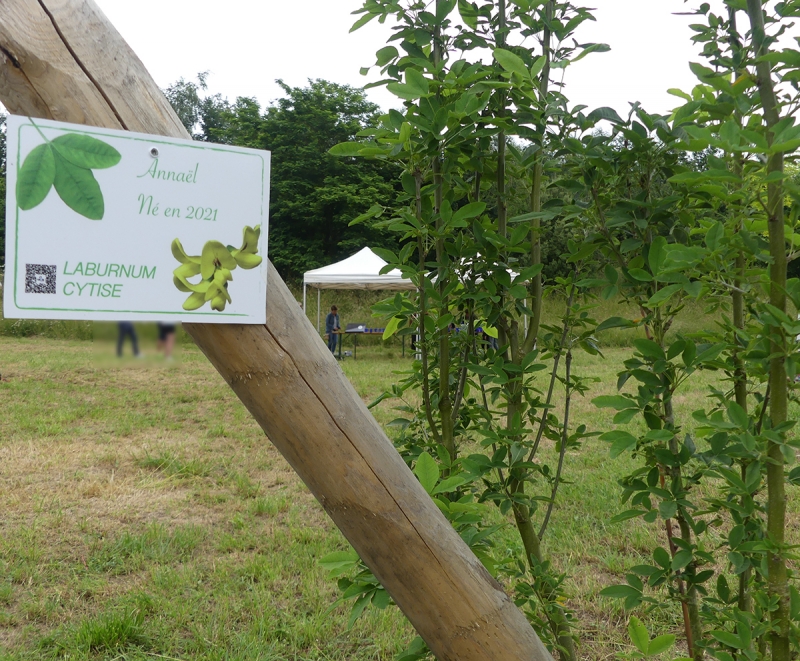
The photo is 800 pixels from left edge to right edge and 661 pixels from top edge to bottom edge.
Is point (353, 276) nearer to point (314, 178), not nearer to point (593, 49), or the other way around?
point (593, 49)

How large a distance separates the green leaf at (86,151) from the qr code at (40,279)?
0.44 feet

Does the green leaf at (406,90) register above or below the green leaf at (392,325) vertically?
above

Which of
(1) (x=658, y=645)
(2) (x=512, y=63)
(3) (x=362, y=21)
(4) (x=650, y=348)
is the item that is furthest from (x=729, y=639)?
(3) (x=362, y=21)

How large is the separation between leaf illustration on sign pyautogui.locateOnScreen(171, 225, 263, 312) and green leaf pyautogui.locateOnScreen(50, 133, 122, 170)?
5.0 inches

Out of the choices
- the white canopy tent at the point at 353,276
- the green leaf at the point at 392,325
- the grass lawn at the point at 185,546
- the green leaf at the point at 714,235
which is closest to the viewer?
the green leaf at the point at 714,235

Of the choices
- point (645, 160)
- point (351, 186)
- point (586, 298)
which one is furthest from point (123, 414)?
point (351, 186)

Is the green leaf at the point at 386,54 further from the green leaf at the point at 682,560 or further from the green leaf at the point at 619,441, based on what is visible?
the green leaf at the point at 682,560

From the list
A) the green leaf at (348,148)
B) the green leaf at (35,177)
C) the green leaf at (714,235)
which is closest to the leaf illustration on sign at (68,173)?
the green leaf at (35,177)

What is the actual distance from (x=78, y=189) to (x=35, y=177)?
49mm

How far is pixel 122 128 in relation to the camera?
823 millimetres

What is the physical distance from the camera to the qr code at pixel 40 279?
0.75 metres

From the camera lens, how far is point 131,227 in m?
0.80

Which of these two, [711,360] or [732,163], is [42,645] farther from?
[732,163]

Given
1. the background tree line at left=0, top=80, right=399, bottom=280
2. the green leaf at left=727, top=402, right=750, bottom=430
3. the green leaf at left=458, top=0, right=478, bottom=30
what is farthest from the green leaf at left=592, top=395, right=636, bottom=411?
the background tree line at left=0, top=80, right=399, bottom=280
